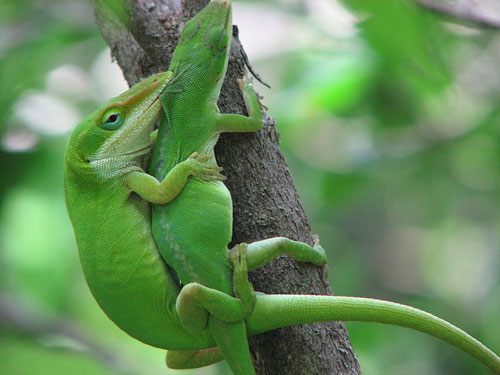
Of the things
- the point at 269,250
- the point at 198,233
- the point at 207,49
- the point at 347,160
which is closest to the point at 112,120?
the point at 207,49

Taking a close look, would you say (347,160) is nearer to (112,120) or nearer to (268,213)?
(268,213)

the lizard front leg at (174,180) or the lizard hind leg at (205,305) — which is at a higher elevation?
the lizard front leg at (174,180)

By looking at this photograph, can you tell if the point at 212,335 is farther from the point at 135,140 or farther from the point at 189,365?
the point at 135,140

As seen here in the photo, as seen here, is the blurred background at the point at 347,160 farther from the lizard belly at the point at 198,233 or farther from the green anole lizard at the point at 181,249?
the lizard belly at the point at 198,233

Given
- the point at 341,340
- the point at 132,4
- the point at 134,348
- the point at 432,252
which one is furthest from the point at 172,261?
the point at 432,252

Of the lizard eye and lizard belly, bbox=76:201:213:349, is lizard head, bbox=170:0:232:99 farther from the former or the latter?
lizard belly, bbox=76:201:213:349

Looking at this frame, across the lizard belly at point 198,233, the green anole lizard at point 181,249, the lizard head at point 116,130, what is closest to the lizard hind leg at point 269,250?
the green anole lizard at point 181,249
